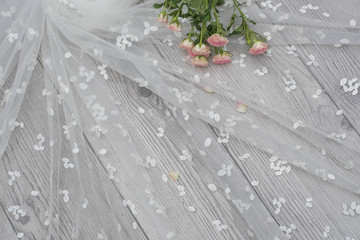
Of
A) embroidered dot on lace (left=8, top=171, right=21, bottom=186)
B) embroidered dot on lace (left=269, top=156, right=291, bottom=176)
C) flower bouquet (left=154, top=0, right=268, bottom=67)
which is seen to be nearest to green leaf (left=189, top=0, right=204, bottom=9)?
flower bouquet (left=154, top=0, right=268, bottom=67)

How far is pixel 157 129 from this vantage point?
3.66 feet

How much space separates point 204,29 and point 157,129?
218mm

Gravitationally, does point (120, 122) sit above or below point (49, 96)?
below

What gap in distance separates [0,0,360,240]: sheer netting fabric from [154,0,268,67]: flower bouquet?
0.04m

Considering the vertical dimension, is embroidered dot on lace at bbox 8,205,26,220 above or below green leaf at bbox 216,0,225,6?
below

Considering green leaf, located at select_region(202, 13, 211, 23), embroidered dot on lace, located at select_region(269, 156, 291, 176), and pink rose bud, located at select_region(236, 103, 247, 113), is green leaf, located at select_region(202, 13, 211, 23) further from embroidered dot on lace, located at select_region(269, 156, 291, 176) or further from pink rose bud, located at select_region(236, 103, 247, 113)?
embroidered dot on lace, located at select_region(269, 156, 291, 176)

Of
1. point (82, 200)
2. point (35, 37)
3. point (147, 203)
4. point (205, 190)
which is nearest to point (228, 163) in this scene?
point (205, 190)

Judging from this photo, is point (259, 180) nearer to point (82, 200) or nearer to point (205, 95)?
point (205, 95)

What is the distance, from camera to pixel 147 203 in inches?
42.1

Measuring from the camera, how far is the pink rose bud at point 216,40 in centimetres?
105

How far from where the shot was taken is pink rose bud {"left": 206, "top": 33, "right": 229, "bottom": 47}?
105 centimetres

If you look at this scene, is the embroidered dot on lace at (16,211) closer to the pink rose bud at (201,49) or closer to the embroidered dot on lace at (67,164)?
the embroidered dot on lace at (67,164)

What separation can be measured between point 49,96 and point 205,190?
0.36m

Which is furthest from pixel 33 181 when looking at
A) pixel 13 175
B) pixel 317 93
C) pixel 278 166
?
pixel 317 93
